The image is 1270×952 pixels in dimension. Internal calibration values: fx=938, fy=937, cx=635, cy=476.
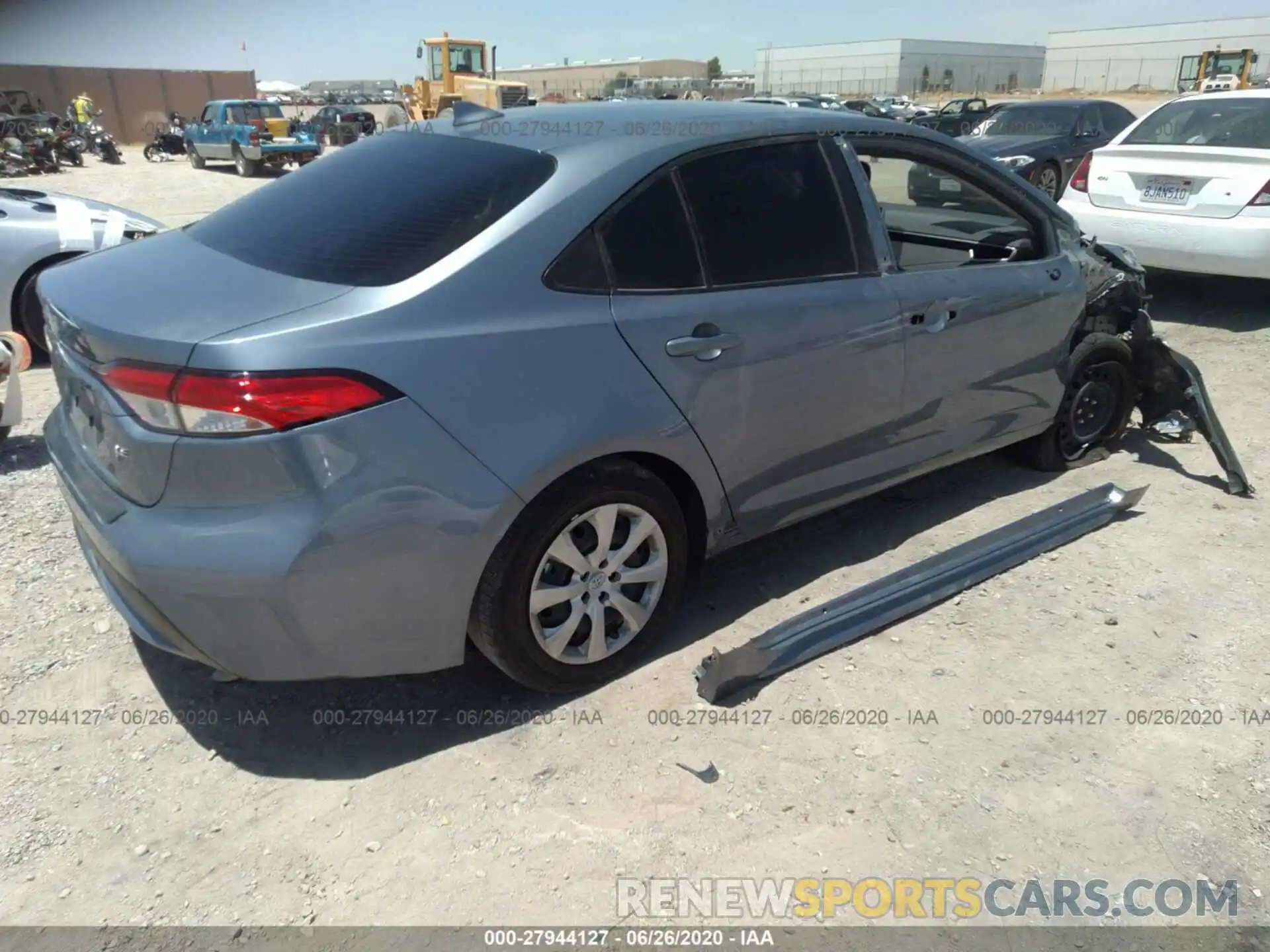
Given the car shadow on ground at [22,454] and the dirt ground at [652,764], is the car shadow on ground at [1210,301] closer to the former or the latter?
the dirt ground at [652,764]

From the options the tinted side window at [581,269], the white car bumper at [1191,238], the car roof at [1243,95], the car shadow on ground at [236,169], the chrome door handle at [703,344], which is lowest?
the car shadow on ground at [236,169]

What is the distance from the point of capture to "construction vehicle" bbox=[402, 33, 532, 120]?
2536 centimetres

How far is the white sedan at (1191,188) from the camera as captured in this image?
647cm

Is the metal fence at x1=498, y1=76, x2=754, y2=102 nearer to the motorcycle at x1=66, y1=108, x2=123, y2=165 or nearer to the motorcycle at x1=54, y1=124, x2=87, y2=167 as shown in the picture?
the motorcycle at x1=66, y1=108, x2=123, y2=165

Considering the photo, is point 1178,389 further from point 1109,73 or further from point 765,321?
point 1109,73

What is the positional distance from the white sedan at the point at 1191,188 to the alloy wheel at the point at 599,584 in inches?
224

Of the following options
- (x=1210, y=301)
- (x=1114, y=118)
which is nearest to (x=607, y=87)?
(x=1114, y=118)

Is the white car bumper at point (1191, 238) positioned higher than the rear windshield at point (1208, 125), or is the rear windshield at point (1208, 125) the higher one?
the rear windshield at point (1208, 125)

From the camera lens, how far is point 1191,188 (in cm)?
669

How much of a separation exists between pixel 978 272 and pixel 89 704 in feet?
11.3

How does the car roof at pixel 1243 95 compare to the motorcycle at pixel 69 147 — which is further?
the motorcycle at pixel 69 147

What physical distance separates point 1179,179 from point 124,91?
4655 cm

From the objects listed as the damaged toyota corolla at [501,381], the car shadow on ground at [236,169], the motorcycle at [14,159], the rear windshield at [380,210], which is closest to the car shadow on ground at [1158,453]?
the damaged toyota corolla at [501,381]

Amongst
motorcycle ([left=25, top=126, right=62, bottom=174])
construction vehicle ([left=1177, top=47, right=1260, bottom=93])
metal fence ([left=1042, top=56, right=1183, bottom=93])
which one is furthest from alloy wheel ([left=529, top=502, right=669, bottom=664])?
metal fence ([left=1042, top=56, right=1183, bottom=93])
